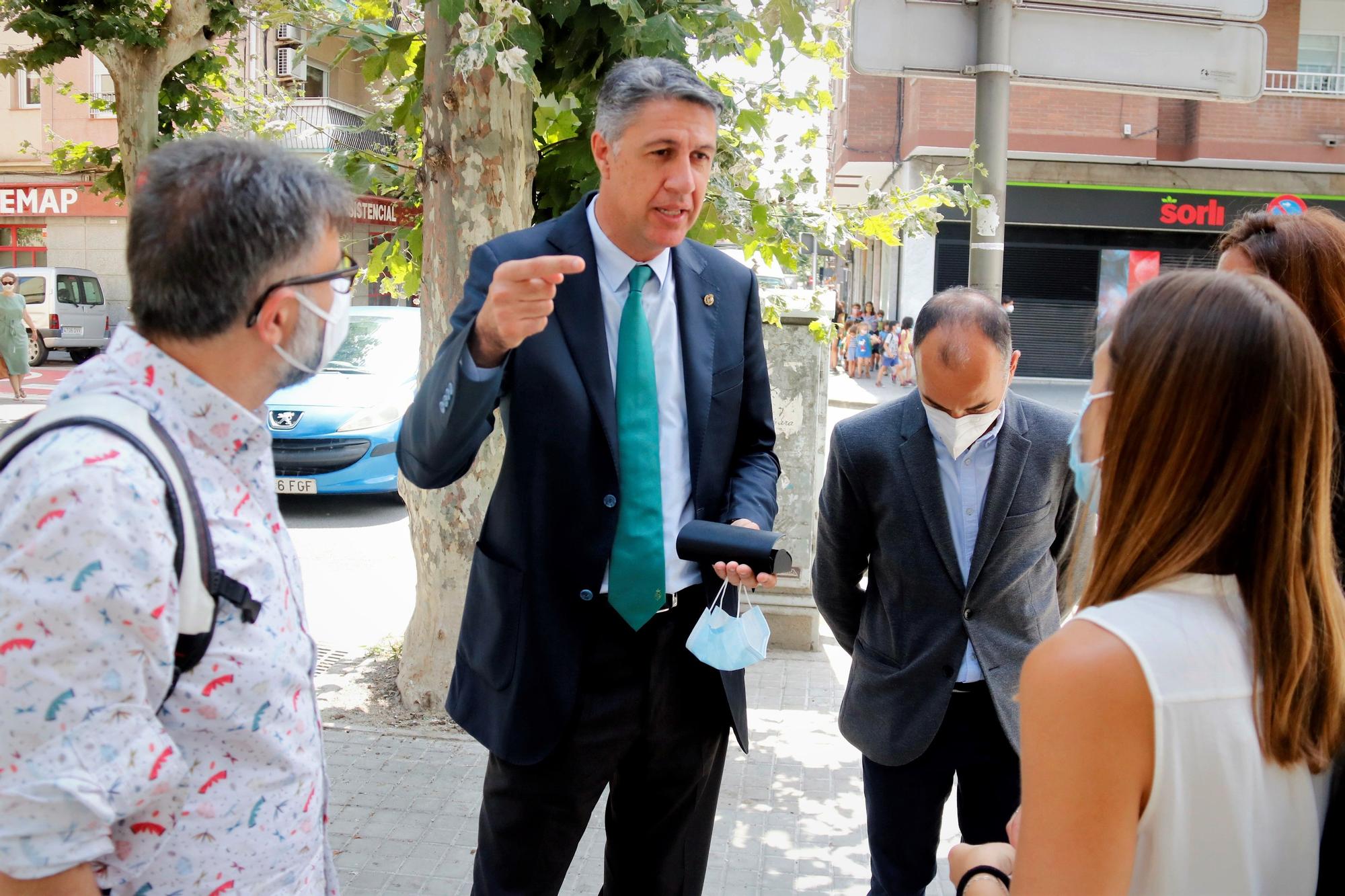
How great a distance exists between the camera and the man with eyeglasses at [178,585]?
1.29 metres

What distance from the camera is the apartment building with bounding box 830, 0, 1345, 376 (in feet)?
69.4

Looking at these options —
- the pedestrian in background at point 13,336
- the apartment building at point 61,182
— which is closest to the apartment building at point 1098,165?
the apartment building at point 61,182

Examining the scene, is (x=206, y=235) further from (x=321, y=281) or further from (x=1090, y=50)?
(x=1090, y=50)

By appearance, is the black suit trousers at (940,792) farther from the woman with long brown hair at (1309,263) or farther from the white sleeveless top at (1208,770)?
the white sleeveless top at (1208,770)

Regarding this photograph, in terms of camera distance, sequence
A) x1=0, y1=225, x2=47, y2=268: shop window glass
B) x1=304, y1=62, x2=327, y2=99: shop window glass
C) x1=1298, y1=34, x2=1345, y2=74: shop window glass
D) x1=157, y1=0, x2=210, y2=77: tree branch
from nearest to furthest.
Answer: x1=157, y1=0, x2=210, y2=77: tree branch, x1=1298, y1=34, x2=1345, y2=74: shop window glass, x1=304, y1=62, x2=327, y2=99: shop window glass, x1=0, y1=225, x2=47, y2=268: shop window glass

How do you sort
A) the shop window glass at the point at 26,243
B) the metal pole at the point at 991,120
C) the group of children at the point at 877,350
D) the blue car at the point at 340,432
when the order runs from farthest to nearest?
the shop window glass at the point at 26,243
the group of children at the point at 877,350
the blue car at the point at 340,432
the metal pole at the point at 991,120

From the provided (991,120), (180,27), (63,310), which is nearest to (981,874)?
(991,120)

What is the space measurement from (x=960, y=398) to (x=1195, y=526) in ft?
4.66

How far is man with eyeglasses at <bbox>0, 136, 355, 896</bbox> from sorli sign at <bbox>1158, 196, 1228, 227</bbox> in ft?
81.3

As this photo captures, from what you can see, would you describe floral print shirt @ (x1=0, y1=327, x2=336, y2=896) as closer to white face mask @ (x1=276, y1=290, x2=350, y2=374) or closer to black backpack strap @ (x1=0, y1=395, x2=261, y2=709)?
black backpack strap @ (x1=0, y1=395, x2=261, y2=709)

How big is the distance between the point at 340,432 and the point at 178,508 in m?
8.35

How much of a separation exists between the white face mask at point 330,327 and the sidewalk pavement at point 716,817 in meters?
2.44

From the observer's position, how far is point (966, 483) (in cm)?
279

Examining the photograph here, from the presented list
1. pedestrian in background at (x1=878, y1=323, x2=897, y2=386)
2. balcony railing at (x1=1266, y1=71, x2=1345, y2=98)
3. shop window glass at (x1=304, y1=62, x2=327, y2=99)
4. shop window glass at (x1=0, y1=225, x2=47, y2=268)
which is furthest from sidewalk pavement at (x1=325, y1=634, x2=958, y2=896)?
shop window glass at (x1=0, y1=225, x2=47, y2=268)
